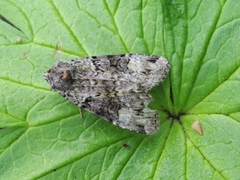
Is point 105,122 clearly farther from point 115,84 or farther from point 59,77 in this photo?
point 59,77

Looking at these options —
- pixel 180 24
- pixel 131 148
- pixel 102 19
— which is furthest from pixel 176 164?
pixel 102 19

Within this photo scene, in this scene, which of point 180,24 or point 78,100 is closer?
point 180,24

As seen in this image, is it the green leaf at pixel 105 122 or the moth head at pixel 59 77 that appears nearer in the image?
the green leaf at pixel 105 122

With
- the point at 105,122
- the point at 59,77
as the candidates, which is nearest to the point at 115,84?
the point at 105,122

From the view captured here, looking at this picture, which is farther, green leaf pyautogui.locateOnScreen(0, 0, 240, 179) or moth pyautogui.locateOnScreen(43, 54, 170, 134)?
moth pyautogui.locateOnScreen(43, 54, 170, 134)

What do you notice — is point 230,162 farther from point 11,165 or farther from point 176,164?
point 11,165
